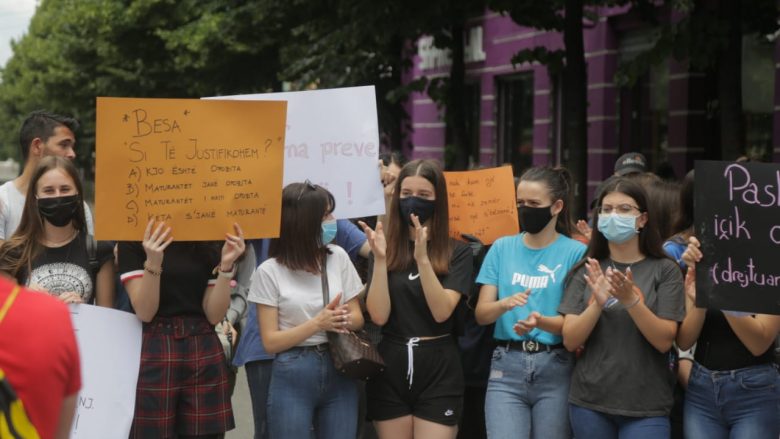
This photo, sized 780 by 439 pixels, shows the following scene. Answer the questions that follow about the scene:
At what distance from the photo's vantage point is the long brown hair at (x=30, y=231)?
17.3 feet

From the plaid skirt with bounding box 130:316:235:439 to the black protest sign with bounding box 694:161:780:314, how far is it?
2139 millimetres

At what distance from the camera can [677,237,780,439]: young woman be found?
4996 mm

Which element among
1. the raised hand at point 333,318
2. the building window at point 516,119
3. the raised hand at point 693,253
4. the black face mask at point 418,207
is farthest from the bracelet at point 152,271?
the building window at point 516,119

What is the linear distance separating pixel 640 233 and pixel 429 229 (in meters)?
1.03

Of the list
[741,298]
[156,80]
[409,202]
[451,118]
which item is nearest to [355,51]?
[451,118]

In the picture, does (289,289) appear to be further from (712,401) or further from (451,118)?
(451,118)

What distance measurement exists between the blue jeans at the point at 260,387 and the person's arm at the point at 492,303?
3.38 ft

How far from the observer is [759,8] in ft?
36.0

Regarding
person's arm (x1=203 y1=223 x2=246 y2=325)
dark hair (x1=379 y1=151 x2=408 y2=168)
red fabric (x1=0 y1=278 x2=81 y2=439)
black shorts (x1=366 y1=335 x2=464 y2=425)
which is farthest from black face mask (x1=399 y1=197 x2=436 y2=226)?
red fabric (x1=0 y1=278 x2=81 y2=439)

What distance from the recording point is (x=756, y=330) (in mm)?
4980

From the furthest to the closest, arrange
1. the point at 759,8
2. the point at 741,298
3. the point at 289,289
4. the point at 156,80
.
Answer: the point at 156,80 → the point at 759,8 → the point at 289,289 → the point at 741,298

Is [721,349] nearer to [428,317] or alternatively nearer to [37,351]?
[428,317]

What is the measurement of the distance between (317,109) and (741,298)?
9.37 feet

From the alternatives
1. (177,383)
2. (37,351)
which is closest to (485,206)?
(177,383)
